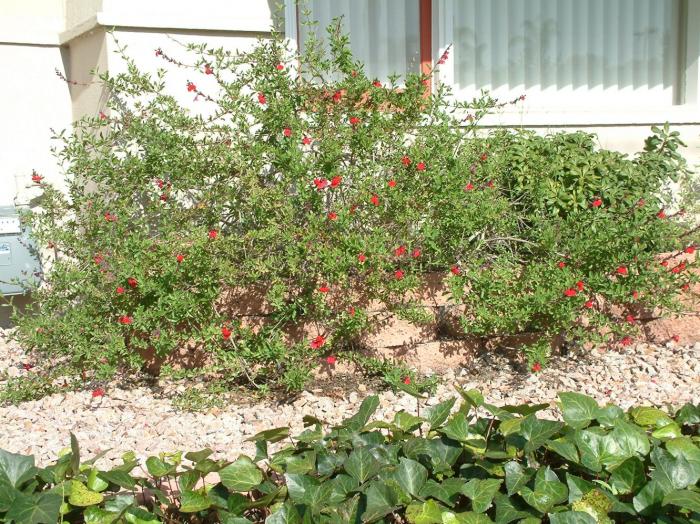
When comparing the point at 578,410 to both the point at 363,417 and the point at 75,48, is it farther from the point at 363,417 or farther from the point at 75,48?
the point at 75,48

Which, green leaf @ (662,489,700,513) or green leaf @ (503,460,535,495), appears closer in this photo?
green leaf @ (662,489,700,513)

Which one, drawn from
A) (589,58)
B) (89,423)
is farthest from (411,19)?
(89,423)

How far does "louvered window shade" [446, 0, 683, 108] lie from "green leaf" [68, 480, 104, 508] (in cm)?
416

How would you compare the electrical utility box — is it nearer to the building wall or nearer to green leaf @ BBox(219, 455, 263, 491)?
the building wall

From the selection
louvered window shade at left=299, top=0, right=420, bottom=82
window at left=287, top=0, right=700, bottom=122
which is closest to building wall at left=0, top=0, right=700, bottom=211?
window at left=287, top=0, right=700, bottom=122

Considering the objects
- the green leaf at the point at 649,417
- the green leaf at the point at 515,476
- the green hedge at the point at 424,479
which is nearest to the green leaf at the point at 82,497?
the green hedge at the point at 424,479

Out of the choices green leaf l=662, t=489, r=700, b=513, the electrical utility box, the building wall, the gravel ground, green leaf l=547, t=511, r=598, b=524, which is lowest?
the gravel ground

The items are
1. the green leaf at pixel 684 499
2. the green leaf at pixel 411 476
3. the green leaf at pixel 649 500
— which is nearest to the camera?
the green leaf at pixel 684 499

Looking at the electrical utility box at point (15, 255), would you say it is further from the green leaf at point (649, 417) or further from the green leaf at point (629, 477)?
the green leaf at point (629, 477)

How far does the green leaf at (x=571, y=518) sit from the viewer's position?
1.83 meters

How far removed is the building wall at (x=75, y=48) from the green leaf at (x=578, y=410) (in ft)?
9.69

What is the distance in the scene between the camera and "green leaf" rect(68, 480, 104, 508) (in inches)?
79.5

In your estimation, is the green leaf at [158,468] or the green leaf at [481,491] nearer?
the green leaf at [481,491]

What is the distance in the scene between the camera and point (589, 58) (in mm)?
6137
